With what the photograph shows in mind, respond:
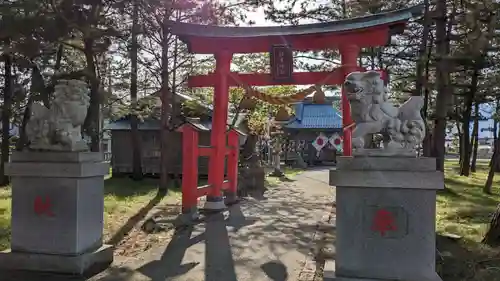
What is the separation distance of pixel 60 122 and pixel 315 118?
94.9ft

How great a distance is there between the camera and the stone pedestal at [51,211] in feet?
17.1

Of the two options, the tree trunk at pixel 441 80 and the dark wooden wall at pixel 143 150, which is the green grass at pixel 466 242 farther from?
the dark wooden wall at pixel 143 150

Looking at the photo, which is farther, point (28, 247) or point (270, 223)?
point (270, 223)

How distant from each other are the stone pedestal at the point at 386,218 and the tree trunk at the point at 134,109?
Result: 7.13m

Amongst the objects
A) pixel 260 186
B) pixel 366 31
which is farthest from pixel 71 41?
pixel 260 186

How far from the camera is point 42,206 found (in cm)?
530

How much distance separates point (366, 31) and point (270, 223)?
4303 mm

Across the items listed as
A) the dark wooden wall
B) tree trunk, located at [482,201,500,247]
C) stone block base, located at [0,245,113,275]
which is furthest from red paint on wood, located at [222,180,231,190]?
the dark wooden wall

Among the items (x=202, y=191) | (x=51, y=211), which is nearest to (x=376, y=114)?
(x=51, y=211)

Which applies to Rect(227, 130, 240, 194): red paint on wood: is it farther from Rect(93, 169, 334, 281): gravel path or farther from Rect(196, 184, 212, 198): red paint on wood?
Rect(196, 184, 212, 198): red paint on wood

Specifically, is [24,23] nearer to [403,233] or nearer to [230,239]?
[230,239]

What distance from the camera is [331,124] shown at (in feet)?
105

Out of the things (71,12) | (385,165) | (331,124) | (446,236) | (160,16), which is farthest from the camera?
(331,124)

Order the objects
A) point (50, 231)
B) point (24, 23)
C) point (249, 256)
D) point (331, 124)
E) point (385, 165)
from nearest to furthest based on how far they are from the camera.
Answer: point (385, 165)
point (50, 231)
point (249, 256)
point (24, 23)
point (331, 124)
